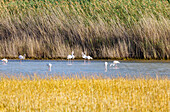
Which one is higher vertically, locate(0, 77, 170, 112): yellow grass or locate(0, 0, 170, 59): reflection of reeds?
locate(0, 0, 170, 59): reflection of reeds

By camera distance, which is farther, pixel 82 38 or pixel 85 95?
pixel 82 38

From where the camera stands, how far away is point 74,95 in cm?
562

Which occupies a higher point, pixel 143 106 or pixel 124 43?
pixel 124 43

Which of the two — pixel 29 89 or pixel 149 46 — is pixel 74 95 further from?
pixel 149 46

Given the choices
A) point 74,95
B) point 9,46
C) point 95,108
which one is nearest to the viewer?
point 95,108

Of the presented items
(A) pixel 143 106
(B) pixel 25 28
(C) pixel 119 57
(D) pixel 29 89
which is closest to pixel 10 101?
(D) pixel 29 89

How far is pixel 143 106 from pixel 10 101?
186 centimetres

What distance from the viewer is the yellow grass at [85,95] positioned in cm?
467

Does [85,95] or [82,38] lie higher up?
[82,38]

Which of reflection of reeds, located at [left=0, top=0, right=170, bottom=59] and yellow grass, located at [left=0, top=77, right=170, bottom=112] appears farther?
reflection of reeds, located at [left=0, top=0, right=170, bottom=59]

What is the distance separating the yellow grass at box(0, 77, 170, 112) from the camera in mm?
4672

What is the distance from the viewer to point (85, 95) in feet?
17.7

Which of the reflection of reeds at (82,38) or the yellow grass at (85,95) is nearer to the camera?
the yellow grass at (85,95)

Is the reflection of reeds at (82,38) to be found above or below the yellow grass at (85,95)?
above
